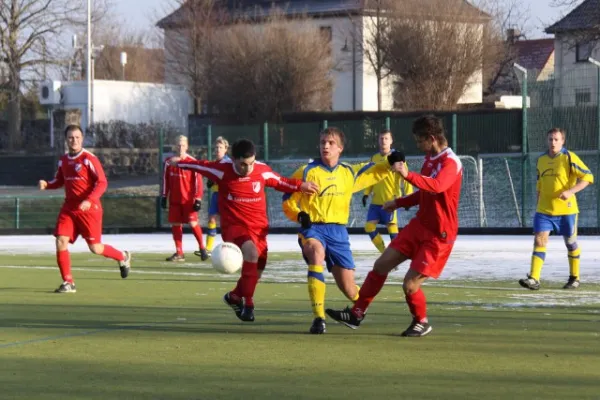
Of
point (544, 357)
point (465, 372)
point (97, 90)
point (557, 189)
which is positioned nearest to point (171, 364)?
point (465, 372)

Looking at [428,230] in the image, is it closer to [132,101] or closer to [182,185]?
[182,185]

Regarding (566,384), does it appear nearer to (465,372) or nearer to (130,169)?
(465,372)

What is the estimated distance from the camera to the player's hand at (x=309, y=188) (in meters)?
9.78

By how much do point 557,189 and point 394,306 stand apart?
3.25 m

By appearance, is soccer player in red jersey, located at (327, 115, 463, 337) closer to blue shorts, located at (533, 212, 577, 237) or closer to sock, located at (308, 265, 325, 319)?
sock, located at (308, 265, 325, 319)

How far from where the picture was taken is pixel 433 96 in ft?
140

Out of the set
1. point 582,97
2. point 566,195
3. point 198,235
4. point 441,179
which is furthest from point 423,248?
point 582,97

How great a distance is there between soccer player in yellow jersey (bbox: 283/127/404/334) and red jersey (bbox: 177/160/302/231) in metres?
0.50

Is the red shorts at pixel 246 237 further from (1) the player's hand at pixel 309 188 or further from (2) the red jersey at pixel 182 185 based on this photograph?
(2) the red jersey at pixel 182 185

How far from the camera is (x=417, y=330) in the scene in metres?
9.45

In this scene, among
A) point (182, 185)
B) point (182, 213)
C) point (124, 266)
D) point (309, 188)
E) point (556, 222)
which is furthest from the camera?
point (182, 185)

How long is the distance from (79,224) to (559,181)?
577 centimetres

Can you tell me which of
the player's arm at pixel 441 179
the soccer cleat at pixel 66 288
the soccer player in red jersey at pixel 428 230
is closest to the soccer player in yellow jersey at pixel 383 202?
the soccer cleat at pixel 66 288

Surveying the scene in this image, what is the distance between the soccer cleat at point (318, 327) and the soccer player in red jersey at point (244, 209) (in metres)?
0.81
